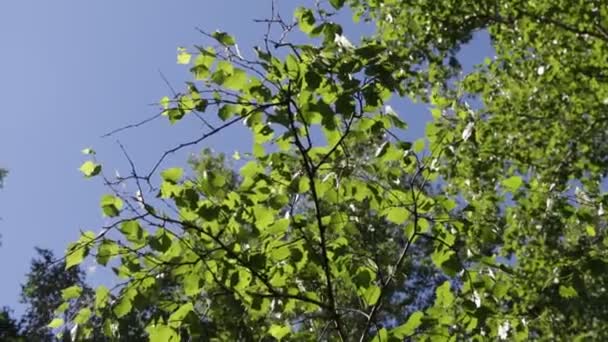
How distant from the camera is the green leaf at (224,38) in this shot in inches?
125

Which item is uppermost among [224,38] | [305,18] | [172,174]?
[305,18]

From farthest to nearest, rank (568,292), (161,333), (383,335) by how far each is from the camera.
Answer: (568,292)
(383,335)
(161,333)

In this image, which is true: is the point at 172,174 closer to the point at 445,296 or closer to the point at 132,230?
the point at 132,230

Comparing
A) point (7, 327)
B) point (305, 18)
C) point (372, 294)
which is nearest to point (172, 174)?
point (305, 18)

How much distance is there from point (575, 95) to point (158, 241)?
23.3ft

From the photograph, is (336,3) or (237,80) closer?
(237,80)

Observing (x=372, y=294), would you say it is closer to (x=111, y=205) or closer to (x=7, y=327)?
(x=111, y=205)

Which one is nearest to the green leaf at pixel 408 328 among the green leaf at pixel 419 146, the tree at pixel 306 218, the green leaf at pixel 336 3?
the tree at pixel 306 218

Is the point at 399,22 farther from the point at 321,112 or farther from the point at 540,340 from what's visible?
the point at 321,112

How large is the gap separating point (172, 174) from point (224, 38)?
68 centimetres

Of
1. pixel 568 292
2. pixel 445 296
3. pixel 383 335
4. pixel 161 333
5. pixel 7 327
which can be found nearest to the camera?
pixel 161 333

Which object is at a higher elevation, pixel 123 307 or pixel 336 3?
pixel 336 3

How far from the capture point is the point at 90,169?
3.14 m

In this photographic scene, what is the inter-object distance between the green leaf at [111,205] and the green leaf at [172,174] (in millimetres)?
228
